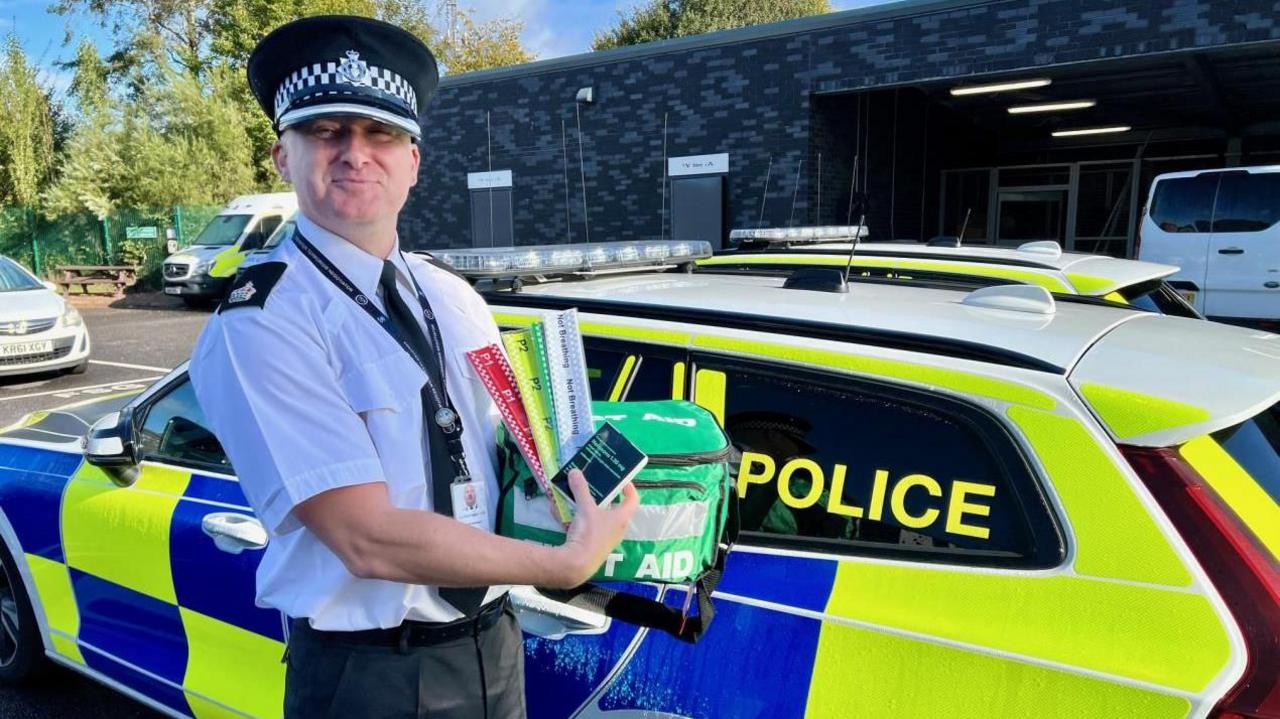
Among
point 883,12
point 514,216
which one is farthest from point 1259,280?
point 514,216

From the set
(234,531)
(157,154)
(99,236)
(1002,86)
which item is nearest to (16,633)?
(234,531)

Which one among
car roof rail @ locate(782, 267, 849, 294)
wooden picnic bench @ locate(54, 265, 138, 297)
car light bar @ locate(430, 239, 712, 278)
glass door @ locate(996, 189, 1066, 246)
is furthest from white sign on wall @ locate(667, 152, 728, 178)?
wooden picnic bench @ locate(54, 265, 138, 297)

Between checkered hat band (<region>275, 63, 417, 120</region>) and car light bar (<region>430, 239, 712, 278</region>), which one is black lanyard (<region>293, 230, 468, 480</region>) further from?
car light bar (<region>430, 239, 712, 278</region>)

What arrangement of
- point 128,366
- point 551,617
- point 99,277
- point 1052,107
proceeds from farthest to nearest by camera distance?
point 99,277 → point 1052,107 → point 128,366 → point 551,617

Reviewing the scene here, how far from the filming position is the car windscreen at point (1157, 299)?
4.30 metres

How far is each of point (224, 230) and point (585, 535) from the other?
19.1 meters

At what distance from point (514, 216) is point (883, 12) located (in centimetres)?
739

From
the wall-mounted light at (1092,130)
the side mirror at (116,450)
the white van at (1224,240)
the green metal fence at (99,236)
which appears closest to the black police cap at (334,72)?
the side mirror at (116,450)

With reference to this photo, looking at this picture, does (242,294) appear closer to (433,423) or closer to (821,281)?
(433,423)

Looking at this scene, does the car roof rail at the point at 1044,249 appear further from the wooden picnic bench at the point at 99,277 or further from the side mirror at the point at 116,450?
the wooden picnic bench at the point at 99,277

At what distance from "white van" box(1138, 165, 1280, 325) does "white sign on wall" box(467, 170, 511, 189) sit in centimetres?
1040

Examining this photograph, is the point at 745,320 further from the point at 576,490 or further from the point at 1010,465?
the point at 576,490

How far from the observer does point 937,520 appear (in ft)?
5.37

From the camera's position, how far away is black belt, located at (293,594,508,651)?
1.33 meters
